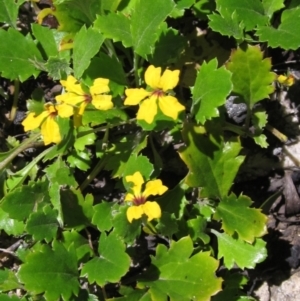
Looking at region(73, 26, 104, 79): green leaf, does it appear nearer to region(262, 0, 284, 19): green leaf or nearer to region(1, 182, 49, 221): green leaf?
region(1, 182, 49, 221): green leaf

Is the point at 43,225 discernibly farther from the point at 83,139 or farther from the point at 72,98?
the point at 72,98

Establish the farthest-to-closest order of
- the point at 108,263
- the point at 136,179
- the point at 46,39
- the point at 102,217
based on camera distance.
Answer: the point at 46,39 → the point at 102,217 → the point at 108,263 → the point at 136,179

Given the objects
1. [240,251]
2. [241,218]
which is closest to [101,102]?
[241,218]

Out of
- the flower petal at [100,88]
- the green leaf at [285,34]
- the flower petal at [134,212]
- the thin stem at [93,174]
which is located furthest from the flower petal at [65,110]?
the green leaf at [285,34]

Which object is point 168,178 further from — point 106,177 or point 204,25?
point 204,25

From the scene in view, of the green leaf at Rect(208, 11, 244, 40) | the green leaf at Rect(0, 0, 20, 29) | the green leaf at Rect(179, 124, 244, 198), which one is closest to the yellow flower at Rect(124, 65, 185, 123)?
the green leaf at Rect(179, 124, 244, 198)

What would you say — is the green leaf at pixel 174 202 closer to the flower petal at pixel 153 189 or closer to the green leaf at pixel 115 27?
the flower petal at pixel 153 189
